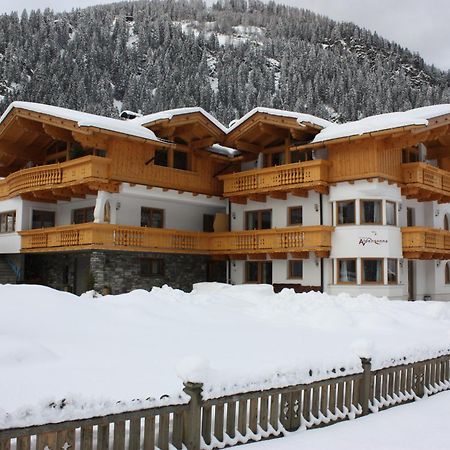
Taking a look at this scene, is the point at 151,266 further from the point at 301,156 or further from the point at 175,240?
the point at 301,156

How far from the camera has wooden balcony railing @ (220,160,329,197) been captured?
79.7 feet

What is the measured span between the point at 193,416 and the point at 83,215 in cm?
2280

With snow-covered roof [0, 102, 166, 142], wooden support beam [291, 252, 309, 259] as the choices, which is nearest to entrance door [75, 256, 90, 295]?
snow-covered roof [0, 102, 166, 142]

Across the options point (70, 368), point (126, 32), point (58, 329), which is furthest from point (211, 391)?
point (126, 32)

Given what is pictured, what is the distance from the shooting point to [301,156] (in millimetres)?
26875

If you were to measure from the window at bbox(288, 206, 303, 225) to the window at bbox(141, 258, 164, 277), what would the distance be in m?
6.59

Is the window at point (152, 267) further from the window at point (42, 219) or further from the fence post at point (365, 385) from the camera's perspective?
the fence post at point (365, 385)

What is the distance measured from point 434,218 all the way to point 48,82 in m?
95.1

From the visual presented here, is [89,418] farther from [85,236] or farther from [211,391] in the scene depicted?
[85,236]

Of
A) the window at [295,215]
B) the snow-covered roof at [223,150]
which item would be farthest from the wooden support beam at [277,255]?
the snow-covered roof at [223,150]

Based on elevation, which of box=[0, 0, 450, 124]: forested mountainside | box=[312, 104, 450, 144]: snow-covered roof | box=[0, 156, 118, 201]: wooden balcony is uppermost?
box=[0, 0, 450, 124]: forested mountainside

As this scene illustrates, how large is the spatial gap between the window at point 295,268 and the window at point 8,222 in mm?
14439

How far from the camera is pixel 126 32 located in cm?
14550

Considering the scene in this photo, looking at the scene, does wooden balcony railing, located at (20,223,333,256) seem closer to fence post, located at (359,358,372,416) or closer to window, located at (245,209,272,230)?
window, located at (245,209,272,230)
